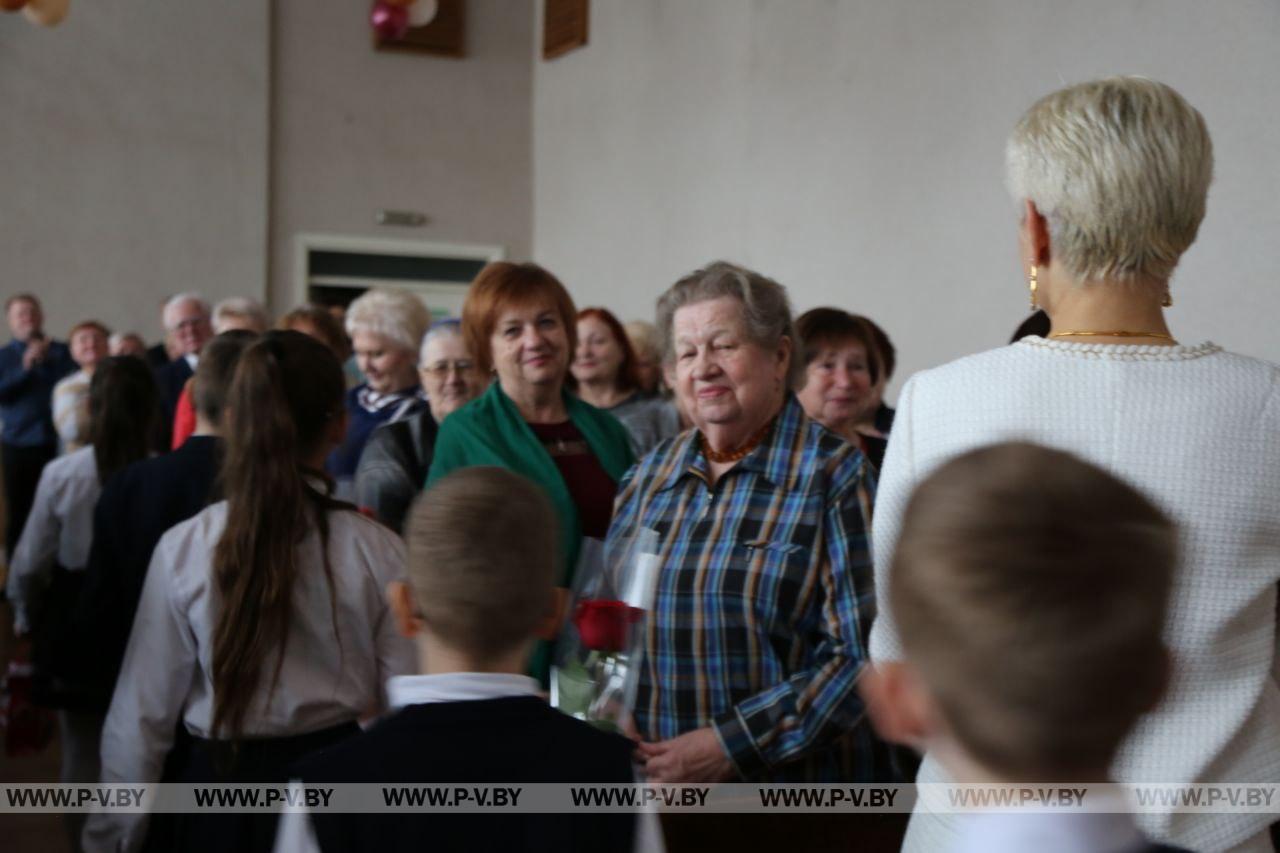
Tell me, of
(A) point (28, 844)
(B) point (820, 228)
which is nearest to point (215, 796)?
(A) point (28, 844)

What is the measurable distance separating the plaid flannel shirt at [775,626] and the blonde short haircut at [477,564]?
86cm

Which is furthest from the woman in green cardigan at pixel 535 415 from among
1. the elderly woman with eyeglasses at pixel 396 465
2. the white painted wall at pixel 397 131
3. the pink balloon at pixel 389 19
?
the white painted wall at pixel 397 131

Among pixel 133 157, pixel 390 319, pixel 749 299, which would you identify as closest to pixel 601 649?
pixel 749 299

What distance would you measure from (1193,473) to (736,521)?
1.15 metres

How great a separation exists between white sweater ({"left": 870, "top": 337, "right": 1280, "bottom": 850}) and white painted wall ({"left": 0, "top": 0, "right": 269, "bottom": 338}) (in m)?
10.6

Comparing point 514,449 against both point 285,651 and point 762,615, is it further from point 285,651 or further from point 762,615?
point 762,615

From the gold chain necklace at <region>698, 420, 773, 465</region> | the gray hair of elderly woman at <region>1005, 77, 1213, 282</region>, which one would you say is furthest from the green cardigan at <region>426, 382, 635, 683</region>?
the gray hair of elderly woman at <region>1005, 77, 1213, 282</region>

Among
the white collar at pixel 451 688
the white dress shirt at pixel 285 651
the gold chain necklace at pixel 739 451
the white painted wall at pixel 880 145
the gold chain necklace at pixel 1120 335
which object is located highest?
the white painted wall at pixel 880 145

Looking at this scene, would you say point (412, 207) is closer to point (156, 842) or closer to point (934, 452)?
point (156, 842)

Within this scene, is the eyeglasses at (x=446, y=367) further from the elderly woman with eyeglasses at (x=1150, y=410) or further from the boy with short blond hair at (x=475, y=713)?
the elderly woman with eyeglasses at (x=1150, y=410)

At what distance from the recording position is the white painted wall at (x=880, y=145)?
5.35m

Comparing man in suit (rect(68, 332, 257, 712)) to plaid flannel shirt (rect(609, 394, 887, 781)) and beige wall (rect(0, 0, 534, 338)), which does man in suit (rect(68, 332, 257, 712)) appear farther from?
beige wall (rect(0, 0, 534, 338))

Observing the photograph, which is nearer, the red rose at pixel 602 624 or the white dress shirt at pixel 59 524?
the red rose at pixel 602 624

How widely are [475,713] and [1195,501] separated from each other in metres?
0.80
